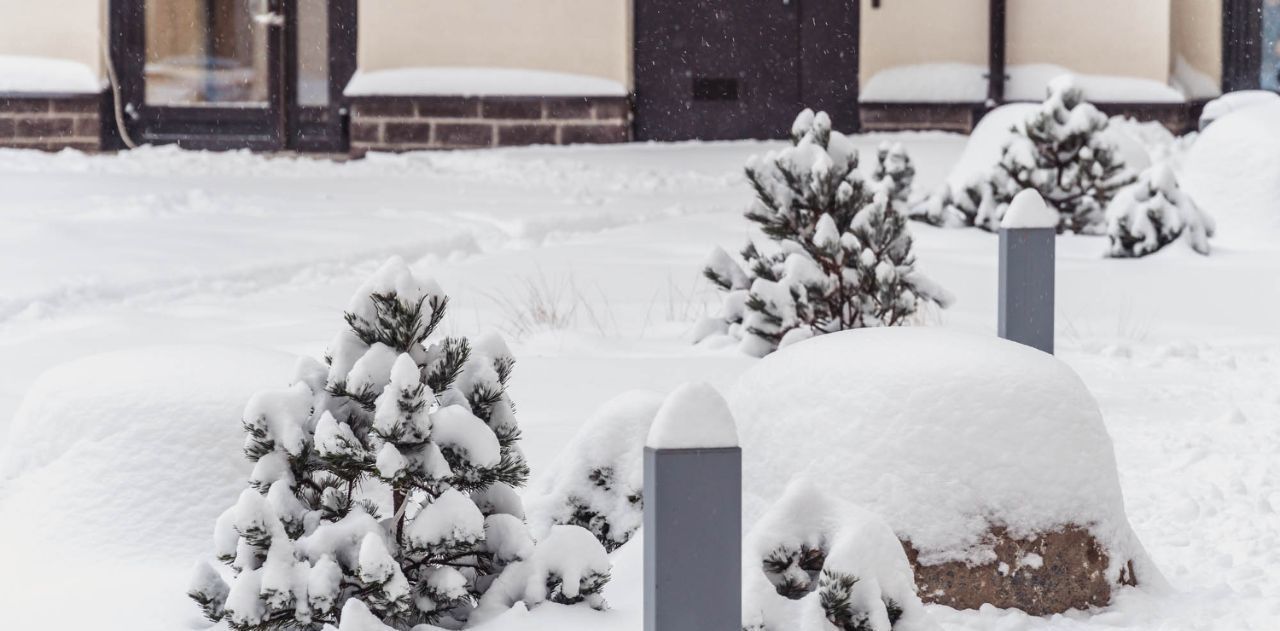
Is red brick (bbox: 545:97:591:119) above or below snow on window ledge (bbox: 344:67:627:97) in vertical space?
below

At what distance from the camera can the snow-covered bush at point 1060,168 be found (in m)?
9.19

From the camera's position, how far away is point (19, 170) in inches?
498

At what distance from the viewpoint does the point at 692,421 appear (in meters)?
2.27

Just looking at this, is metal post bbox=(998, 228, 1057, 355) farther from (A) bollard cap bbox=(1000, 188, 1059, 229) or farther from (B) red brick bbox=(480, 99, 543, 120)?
(B) red brick bbox=(480, 99, 543, 120)

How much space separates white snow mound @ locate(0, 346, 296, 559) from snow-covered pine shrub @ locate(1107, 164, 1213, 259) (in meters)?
6.09

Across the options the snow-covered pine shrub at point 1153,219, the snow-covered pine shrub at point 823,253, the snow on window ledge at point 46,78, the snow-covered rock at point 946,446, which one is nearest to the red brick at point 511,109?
the snow on window ledge at point 46,78

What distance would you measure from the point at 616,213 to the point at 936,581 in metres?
7.26

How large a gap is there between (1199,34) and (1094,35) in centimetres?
124

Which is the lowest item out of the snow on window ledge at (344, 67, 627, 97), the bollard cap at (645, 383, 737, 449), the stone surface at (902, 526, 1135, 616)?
the stone surface at (902, 526, 1135, 616)

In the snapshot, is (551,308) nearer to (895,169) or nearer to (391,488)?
(895,169)

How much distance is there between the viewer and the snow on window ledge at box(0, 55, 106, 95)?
15664mm

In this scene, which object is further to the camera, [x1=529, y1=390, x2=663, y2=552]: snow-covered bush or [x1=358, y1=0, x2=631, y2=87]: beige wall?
[x1=358, y1=0, x2=631, y2=87]: beige wall

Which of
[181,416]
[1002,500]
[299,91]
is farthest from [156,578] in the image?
[299,91]

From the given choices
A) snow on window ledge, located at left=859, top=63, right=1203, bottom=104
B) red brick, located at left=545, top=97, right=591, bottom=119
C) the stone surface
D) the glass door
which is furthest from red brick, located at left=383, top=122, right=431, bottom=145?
the stone surface
